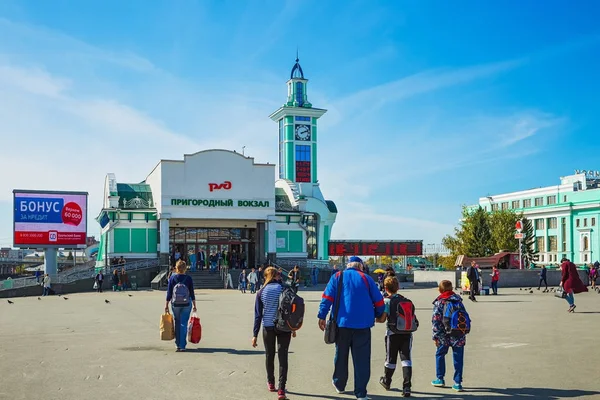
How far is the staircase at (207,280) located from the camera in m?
43.0

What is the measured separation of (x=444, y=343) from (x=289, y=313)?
2160 mm

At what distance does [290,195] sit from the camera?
5619 cm

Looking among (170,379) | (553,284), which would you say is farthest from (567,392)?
(553,284)

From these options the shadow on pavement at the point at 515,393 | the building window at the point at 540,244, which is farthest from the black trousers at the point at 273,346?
the building window at the point at 540,244

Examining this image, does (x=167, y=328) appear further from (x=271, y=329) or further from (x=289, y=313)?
(x=289, y=313)

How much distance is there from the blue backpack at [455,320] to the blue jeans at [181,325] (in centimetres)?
515

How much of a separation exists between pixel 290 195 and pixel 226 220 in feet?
24.0

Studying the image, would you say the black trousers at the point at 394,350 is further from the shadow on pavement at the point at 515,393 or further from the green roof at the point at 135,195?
the green roof at the point at 135,195

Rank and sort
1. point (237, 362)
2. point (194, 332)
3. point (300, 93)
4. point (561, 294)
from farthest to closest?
point (300, 93) < point (561, 294) < point (194, 332) < point (237, 362)

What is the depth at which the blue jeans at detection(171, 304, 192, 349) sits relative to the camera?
40.7ft

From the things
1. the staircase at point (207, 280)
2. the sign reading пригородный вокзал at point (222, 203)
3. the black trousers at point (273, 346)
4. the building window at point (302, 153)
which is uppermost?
the building window at point (302, 153)

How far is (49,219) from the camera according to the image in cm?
4659

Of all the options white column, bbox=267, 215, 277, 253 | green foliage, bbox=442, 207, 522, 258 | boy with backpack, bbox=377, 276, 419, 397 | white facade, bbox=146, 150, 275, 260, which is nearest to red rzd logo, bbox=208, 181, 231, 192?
white facade, bbox=146, 150, 275, 260

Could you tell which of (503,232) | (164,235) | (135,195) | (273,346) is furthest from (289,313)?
(503,232)
